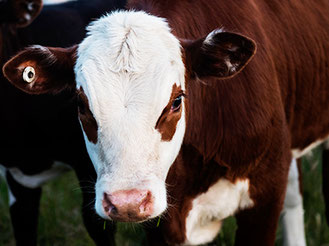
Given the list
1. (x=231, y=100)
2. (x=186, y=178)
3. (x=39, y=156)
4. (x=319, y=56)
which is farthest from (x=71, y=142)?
(x=319, y=56)

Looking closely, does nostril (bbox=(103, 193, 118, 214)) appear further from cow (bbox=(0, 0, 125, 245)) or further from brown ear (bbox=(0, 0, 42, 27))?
brown ear (bbox=(0, 0, 42, 27))

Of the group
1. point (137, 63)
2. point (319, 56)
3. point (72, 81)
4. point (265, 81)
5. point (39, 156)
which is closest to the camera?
point (137, 63)

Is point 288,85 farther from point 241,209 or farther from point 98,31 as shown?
point 98,31

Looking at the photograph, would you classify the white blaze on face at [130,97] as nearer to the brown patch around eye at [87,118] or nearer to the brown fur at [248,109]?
the brown patch around eye at [87,118]

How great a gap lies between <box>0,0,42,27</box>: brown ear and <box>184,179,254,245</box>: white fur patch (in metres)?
1.61

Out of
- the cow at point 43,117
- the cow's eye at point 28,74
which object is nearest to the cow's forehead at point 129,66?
the cow's eye at point 28,74

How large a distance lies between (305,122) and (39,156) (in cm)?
171

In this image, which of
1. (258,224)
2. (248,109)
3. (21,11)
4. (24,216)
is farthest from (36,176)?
(248,109)

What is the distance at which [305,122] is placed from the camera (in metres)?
3.98

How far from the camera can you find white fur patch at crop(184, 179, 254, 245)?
3455mm

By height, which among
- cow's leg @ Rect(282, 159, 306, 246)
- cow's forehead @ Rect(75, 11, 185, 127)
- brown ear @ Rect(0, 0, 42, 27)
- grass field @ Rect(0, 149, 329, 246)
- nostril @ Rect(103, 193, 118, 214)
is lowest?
grass field @ Rect(0, 149, 329, 246)

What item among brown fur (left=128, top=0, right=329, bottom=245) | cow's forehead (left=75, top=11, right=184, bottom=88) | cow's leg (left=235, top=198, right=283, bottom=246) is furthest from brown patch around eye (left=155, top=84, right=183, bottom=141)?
cow's leg (left=235, top=198, right=283, bottom=246)

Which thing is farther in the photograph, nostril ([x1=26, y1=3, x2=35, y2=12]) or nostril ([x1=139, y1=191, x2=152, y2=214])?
nostril ([x1=26, y1=3, x2=35, y2=12])

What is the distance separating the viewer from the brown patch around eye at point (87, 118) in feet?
9.23
